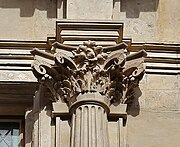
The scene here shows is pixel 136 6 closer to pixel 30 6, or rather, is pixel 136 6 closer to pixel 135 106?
pixel 30 6

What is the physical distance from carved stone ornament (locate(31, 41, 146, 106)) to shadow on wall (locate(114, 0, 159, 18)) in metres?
0.91

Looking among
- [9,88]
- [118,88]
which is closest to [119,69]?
[118,88]

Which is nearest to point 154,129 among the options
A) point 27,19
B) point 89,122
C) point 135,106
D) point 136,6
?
point 135,106

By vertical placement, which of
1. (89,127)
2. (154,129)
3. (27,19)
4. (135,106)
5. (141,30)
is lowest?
(89,127)

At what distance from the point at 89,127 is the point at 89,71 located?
2.25 ft

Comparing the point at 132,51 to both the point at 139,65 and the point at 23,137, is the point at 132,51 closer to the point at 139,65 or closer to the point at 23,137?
the point at 139,65

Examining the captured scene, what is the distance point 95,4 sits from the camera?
53.1ft

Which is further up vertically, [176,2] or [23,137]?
[176,2]

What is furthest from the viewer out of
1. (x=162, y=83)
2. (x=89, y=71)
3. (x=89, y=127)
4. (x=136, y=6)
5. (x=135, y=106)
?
(x=136, y=6)

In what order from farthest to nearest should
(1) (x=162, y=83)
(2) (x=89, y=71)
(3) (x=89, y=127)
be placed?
(1) (x=162, y=83) < (2) (x=89, y=71) < (3) (x=89, y=127)

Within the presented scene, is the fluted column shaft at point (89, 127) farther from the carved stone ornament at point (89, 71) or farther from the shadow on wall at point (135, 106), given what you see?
the shadow on wall at point (135, 106)

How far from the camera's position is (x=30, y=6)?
16.6 metres

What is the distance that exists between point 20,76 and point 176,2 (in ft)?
6.55

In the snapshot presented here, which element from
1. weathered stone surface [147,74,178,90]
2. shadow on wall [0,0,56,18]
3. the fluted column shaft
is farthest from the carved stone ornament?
shadow on wall [0,0,56,18]
